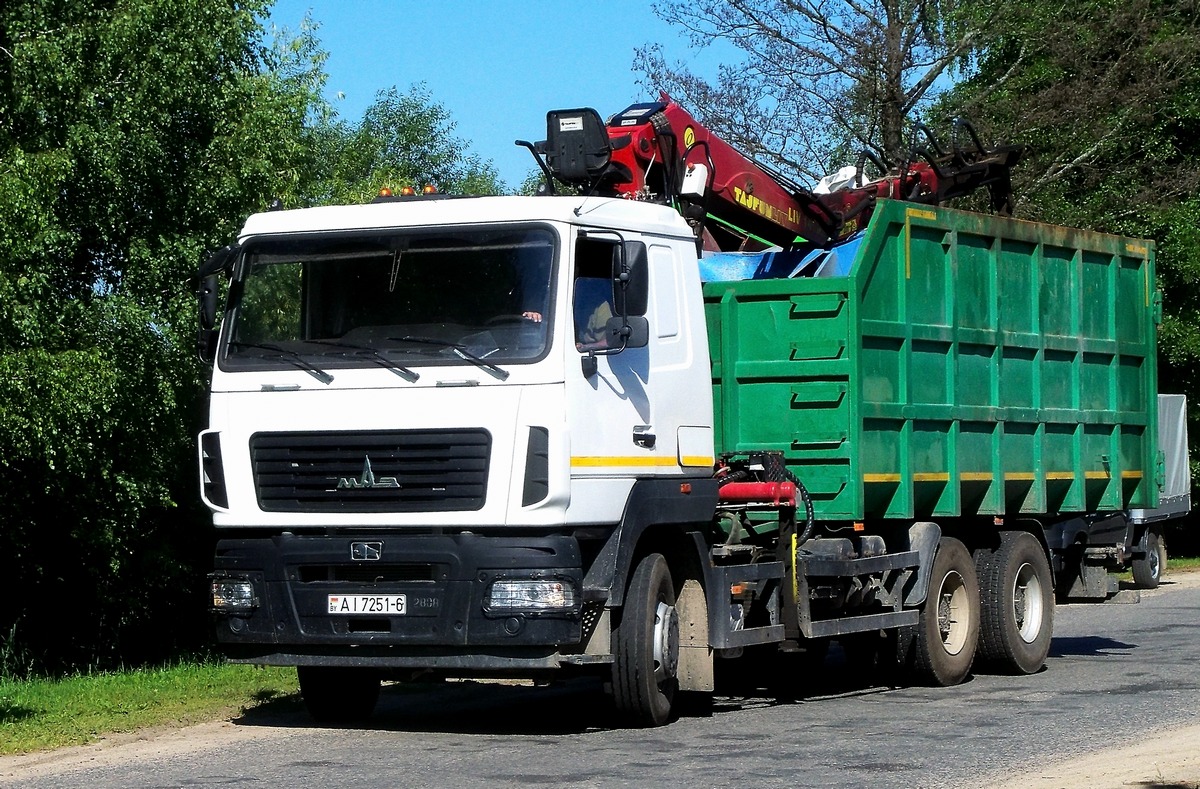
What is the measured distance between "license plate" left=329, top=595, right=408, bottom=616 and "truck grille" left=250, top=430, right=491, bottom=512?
47cm

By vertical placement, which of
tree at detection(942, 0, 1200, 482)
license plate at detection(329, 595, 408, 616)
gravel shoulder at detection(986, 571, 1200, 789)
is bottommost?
gravel shoulder at detection(986, 571, 1200, 789)

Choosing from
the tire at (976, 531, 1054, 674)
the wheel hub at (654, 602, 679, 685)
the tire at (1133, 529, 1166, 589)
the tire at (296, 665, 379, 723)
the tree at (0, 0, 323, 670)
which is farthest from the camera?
the tree at (0, 0, 323, 670)

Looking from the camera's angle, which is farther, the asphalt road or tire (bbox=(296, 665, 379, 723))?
tire (bbox=(296, 665, 379, 723))

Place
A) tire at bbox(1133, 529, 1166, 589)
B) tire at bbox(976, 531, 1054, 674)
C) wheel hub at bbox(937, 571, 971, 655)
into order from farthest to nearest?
tire at bbox(1133, 529, 1166, 589) < tire at bbox(976, 531, 1054, 674) < wheel hub at bbox(937, 571, 971, 655)

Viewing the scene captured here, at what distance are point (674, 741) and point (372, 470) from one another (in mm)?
2208

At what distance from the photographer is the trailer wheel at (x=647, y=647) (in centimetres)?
947

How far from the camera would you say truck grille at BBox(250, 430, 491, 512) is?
9.05m

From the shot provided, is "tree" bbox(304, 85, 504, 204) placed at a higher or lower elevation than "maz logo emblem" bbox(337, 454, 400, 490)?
higher

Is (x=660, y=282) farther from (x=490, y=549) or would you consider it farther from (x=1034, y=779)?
(x=1034, y=779)

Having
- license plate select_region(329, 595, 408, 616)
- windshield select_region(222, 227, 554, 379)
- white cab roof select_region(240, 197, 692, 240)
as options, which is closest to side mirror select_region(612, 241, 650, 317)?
white cab roof select_region(240, 197, 692, 240)

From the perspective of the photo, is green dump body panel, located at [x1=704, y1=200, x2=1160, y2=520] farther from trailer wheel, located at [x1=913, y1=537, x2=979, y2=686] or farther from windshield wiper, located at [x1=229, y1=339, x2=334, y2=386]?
windshield wiper, located at [x1=229, y1=339, x2=334, y2=386]

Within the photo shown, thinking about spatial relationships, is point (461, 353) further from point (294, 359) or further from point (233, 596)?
point (233, 596)

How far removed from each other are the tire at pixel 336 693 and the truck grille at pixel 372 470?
1387 millimetres

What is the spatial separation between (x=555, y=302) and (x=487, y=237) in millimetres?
578
